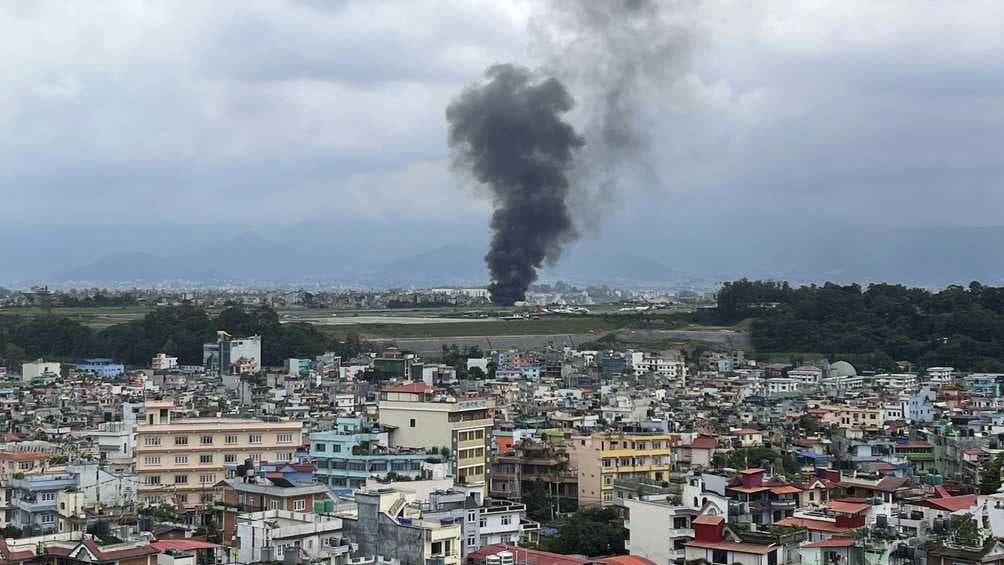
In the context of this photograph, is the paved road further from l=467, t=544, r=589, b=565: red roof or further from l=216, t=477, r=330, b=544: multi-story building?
l=467, t=544, r=589, b=565: red roof

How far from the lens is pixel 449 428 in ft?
116

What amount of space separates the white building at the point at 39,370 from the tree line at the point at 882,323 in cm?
4261

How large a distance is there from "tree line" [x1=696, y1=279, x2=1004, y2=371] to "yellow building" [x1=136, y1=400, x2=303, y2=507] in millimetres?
55458

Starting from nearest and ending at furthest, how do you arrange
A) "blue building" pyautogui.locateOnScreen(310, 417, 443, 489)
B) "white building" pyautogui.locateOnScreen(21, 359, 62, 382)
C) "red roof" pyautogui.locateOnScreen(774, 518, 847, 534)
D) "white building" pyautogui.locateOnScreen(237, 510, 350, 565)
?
"white building" pyautogui.locateOnScreen(237, 510, 350, 565), "red roof" pyautogui.locateOnScreen(774, 518, 847, 534), "blue building" pyautogui.locateOnScreen(310, 417, 443, 489), "white building" pyautogui.locateOnScreen(21, 359, 62, 382)

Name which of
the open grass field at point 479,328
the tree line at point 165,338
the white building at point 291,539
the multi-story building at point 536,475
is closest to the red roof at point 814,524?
the white building at point 291,539

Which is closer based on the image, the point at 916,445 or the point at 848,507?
the point at 848,507

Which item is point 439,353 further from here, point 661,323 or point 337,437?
point 337,437

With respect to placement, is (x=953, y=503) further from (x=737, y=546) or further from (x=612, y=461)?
(x=612, y=461)

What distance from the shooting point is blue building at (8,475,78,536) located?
28.2m

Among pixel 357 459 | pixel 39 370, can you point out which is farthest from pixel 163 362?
pixel 357 459

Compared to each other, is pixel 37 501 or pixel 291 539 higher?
pixel 37 501

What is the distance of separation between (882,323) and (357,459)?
239 feet

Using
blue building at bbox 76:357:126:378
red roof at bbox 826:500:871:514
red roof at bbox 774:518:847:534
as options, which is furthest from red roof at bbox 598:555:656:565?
blue building at bbox 76:357:126:378

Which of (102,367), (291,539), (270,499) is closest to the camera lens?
(291,539)
